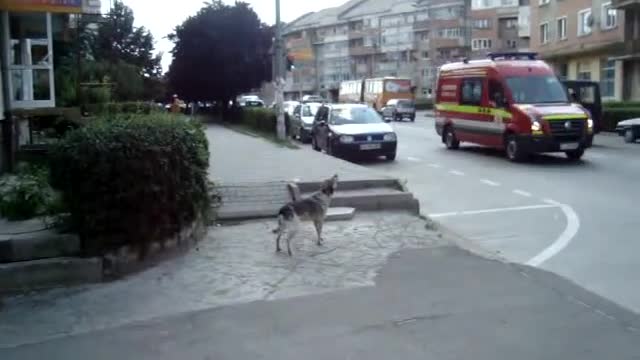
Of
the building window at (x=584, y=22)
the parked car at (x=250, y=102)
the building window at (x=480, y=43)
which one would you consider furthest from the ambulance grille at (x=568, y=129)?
the building window at (x=480, y=43)

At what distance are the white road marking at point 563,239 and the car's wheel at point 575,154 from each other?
7.70 metres

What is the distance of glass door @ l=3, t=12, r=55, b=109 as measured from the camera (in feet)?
52.8

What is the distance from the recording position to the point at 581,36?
4675cm

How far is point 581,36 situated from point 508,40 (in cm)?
5145

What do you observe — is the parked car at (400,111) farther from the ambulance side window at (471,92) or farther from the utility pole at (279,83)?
the ambulance side window at (471,92)

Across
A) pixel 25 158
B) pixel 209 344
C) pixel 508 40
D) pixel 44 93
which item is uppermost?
pixel 508 40

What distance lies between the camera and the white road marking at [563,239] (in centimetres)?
818

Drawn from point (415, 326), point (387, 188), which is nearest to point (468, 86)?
point (387, 188)

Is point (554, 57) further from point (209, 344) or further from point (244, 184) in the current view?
point (209, 344)

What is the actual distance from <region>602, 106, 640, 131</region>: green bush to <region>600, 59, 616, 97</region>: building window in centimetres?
1233

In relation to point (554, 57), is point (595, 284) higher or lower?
lower

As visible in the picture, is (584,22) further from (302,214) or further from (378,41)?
(378,41)

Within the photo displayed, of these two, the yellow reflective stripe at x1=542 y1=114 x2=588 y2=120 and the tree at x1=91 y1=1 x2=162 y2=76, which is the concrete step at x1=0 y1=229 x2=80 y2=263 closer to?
the yellow reflective stripe at x1=542 y1=114 x2=588 y2=120

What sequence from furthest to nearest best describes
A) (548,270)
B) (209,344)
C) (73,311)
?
1. (548,270)
2. (73,311)
3. (209,344)
